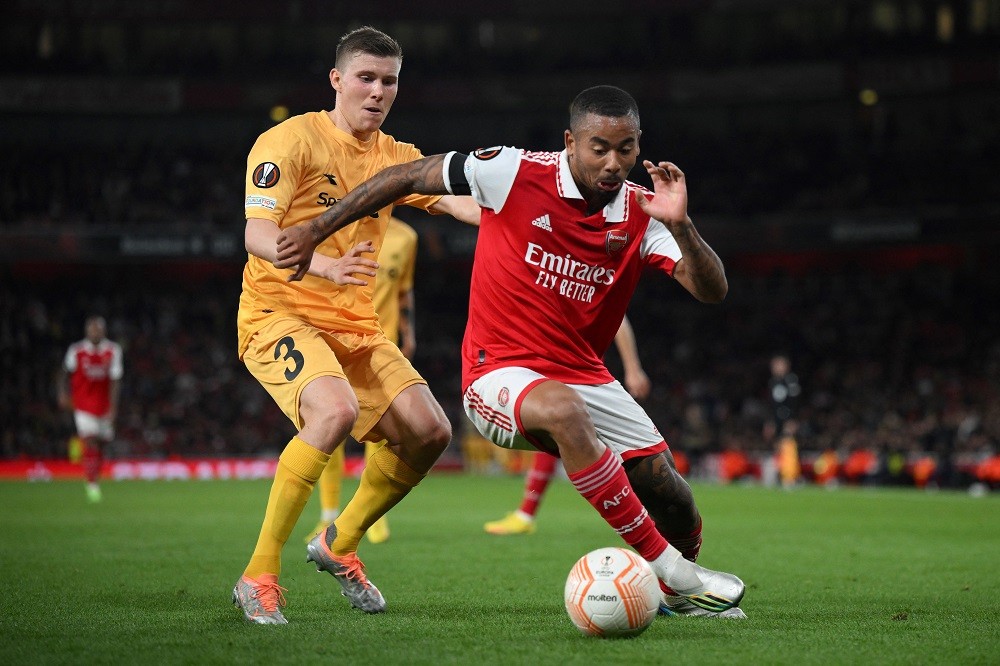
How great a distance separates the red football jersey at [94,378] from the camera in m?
16.2

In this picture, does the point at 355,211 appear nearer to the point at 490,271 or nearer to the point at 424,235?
the point at 490,271

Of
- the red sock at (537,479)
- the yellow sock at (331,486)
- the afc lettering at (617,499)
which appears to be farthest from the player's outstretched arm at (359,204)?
the red sock at (537,479)

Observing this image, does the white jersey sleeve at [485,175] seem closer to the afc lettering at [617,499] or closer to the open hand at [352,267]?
the open hand at [352,267]

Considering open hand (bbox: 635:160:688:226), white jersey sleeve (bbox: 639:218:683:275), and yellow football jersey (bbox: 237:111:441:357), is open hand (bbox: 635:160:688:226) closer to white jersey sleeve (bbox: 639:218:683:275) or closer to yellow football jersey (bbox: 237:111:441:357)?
white jersey sleeve (bbox: 639:218:683:275)

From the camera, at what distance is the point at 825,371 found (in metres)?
27.5

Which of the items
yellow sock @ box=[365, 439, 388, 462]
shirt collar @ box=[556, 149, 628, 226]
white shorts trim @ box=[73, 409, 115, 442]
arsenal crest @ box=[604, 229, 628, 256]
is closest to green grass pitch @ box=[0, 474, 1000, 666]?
yellow sock @ box=[365, 439, 388, 462]

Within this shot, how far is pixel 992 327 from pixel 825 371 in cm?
367

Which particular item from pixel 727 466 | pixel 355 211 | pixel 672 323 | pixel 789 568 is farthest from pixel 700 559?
pixel 672 323

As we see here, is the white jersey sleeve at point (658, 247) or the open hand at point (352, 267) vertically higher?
the white jersey sleeve at point (658, 247)

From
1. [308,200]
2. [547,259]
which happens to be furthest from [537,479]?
[547,259]

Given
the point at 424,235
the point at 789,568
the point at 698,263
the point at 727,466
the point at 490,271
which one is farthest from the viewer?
the point at 424,235

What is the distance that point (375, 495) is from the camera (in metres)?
5.74

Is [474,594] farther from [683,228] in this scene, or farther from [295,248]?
[683,228]

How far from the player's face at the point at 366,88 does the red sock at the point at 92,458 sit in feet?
36.7
